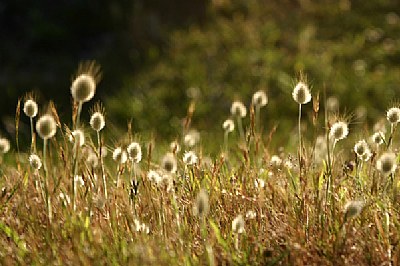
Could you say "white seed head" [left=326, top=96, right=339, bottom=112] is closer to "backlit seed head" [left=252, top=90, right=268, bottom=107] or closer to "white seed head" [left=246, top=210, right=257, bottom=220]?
"backlit seed head" [left=252, top=90, right=268, bottom=107]

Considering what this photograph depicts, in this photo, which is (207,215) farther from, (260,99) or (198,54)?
(198,54)

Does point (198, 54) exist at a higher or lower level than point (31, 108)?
higher

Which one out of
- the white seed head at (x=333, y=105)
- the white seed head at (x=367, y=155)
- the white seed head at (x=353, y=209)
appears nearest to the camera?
the white seed head at (x=353, y=209)

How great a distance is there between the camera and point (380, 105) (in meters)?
7.31

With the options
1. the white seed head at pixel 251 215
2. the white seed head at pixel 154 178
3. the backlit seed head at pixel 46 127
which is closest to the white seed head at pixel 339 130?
the white seed head at pixel 251 215

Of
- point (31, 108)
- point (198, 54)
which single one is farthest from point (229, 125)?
point (198, 54)

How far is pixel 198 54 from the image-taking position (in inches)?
332

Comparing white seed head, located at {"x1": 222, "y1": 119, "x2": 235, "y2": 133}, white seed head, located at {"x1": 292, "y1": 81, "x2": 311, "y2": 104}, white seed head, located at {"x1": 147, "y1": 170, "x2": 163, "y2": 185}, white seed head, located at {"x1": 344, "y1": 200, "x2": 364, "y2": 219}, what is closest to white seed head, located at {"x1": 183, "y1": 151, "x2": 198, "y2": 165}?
white seed head, located at {"x1": 147, "y1": 170, "x2": 163, "y2": 185}

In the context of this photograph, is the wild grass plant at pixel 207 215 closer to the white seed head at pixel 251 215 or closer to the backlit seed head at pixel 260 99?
the white seed head at pixel 251 215

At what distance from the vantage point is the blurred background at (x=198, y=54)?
7238mm

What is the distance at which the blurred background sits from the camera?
7.24 metres

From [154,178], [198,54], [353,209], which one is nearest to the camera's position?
[353,209]

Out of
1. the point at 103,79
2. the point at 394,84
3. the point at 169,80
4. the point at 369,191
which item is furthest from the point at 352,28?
the point at 369,191

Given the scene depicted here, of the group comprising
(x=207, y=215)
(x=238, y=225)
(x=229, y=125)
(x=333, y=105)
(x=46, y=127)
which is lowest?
(x=238, y=225)
